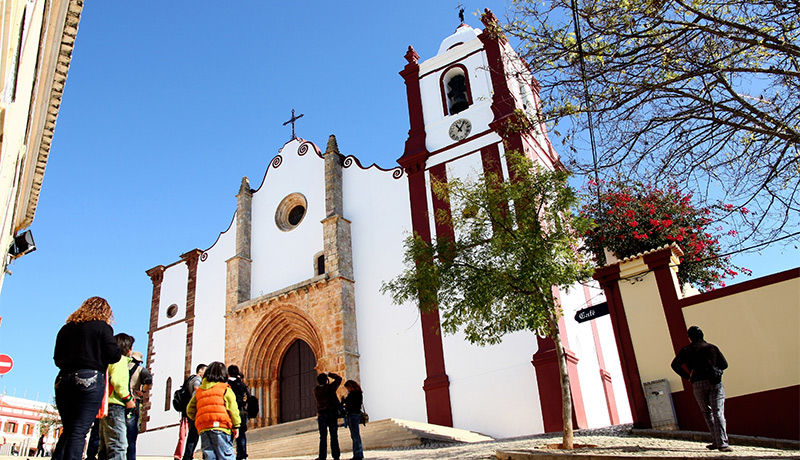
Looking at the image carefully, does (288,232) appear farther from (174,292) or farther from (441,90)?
(441,90)

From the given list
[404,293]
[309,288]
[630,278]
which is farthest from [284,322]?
[630,278]

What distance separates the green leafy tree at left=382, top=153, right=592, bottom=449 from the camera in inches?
342

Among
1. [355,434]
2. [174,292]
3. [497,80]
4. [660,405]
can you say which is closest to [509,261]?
[660,405]

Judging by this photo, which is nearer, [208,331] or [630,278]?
[630,278]

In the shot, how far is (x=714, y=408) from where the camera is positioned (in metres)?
6.52

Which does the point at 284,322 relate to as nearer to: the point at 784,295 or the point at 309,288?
the point at 309,288

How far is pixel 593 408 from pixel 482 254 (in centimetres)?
647

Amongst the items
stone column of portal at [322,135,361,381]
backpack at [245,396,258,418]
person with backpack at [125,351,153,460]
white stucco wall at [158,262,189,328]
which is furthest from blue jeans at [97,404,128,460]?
white stucco wall at [158,262,189,328]

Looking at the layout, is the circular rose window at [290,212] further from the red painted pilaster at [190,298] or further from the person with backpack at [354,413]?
the person with backpack at [354,413]

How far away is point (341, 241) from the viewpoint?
55.2ft

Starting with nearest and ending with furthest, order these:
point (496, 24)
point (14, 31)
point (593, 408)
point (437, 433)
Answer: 1. point (14, 31)
2. point (496, 24)
3. point (437, 433)
4. point (593, 408)

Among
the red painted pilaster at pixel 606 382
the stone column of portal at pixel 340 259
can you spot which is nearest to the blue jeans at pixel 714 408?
the red painted pilaster at pixel 606 382

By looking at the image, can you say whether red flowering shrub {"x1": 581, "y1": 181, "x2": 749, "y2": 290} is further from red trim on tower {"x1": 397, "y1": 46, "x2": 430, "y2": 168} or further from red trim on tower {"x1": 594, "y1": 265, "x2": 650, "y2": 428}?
red trim on tower {"x1": 397, "y1": 46, "x2": 430, "y2": 168}

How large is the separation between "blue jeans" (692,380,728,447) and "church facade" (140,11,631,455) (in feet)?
19.8
